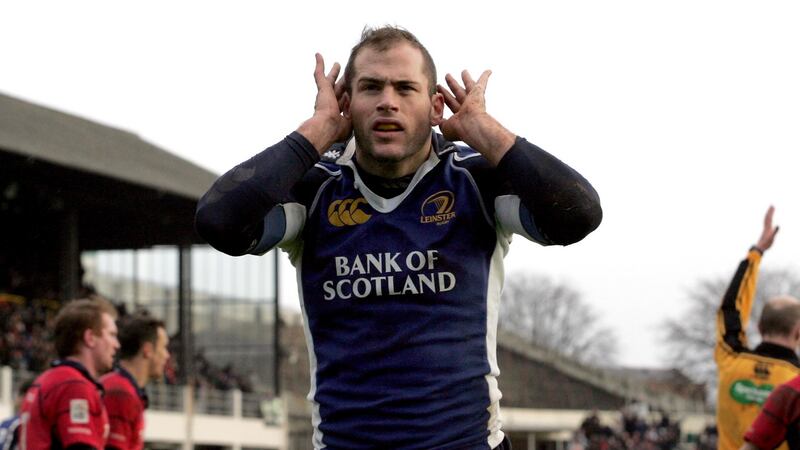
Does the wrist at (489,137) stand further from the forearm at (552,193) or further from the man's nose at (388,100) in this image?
the man's nose at (388,100)

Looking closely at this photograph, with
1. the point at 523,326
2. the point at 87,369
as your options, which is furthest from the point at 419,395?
the point at 523,326

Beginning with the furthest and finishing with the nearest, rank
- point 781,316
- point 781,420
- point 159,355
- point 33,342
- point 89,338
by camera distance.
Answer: point 33,342, point 159,355, point 781,316, point 89,338, point 781,420

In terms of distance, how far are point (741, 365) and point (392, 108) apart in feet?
18.6

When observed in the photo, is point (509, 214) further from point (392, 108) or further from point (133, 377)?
point (133, 377)

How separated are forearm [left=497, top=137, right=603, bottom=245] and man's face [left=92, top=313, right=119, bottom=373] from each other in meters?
4.52

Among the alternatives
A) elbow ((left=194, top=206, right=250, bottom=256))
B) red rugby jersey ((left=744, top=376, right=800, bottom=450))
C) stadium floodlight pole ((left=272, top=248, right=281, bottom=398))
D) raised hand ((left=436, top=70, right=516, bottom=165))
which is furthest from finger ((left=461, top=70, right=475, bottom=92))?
stadium floodlight pole ((left=272, top=248, right=281, bottom=398))

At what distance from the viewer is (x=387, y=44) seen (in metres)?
4.50

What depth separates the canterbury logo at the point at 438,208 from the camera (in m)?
4.46

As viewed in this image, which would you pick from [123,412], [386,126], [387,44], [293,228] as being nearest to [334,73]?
[387,44]

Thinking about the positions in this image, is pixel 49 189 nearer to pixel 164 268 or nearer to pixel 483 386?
pixel 164 268

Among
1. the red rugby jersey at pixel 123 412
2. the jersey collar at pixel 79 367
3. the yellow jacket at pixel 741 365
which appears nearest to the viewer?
the jersey collar at pixel 79 367

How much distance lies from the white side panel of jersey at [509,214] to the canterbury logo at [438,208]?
0.47 feet

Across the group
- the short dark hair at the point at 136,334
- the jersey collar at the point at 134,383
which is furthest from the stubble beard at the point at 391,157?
the short dark hair at the point at 136,334

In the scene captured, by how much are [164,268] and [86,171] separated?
45.8 ft
